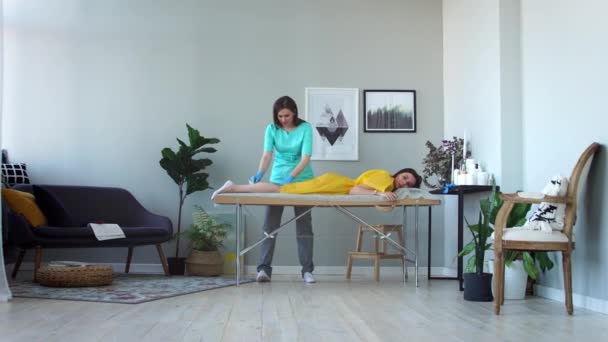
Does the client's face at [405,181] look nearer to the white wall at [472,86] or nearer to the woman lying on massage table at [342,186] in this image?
the woman lying on massage table at [342,186]

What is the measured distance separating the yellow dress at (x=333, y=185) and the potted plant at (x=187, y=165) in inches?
44.5

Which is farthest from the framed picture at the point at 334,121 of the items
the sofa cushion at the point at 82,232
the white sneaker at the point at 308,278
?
the sofa cushion at the point at 82,232

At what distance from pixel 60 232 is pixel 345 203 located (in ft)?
6.73

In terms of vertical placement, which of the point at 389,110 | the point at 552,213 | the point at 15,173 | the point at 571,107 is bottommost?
the point at 552,213

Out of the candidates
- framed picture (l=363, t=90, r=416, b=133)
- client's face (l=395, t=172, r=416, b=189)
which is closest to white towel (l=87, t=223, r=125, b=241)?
client's face (l=395, t=172, r=416, b=189)

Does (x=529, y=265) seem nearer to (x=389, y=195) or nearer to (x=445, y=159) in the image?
(x=389, y=195)

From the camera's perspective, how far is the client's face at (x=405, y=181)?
190 inches

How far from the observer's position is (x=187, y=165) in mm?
5660

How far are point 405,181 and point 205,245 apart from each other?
1.83 m

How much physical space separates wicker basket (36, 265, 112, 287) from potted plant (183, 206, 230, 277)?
3.86 feet

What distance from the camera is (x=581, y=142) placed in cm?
380

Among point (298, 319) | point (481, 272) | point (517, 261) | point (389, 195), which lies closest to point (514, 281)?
point (517, 261)

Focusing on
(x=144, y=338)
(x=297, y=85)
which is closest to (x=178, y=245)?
(x=297, y=85)

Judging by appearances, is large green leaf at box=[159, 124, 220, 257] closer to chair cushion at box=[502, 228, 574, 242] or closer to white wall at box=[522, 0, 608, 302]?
white wall at box=[522, 0, 608, 302]
